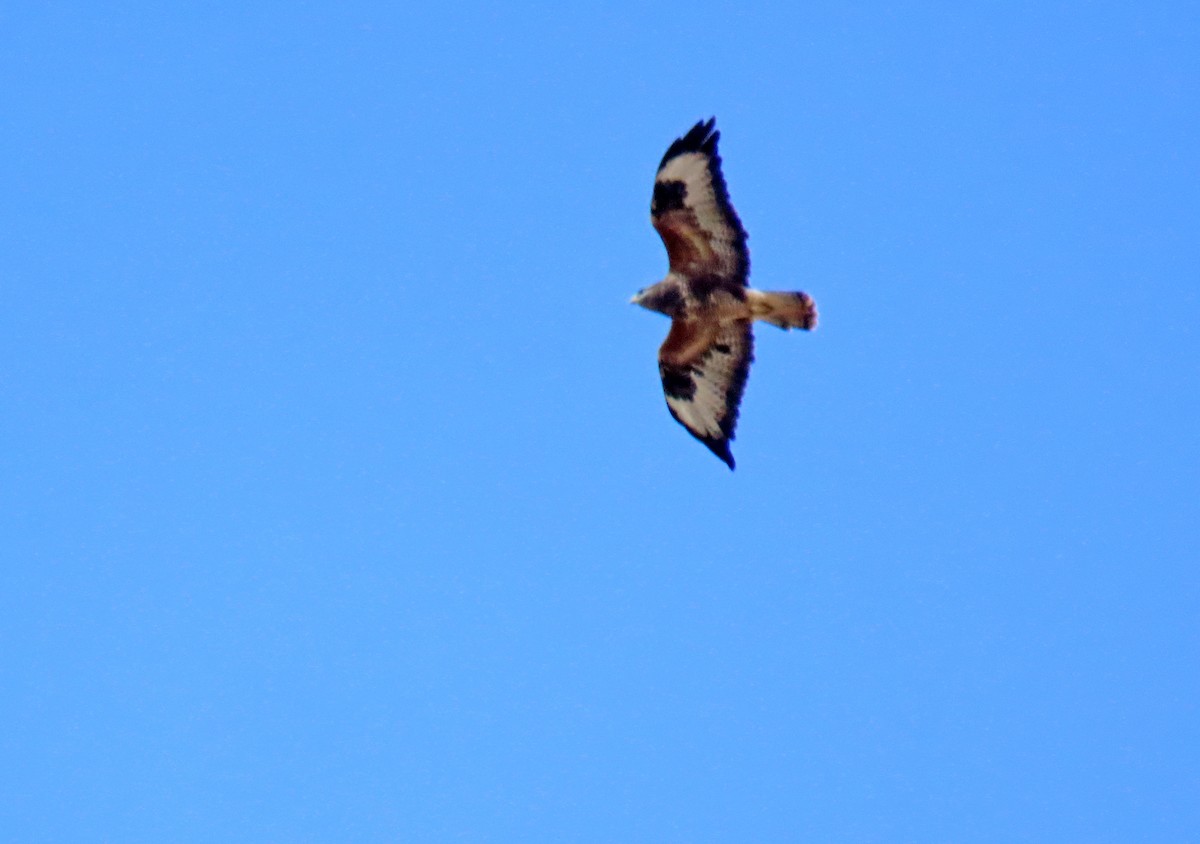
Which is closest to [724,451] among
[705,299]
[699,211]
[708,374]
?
[708,374]

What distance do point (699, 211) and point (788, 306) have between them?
1082 mm

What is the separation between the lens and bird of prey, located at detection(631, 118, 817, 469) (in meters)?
14.6

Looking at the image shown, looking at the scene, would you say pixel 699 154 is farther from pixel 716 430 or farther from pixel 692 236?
pixel 716 430

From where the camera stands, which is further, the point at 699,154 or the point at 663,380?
the point at 663,380

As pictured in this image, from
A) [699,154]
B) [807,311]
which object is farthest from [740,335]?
[699,154]

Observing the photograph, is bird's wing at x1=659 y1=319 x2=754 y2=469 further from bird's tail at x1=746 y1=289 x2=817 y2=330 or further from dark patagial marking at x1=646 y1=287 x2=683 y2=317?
bird's tail at x1=746 y1=289 x2=817 y2=330

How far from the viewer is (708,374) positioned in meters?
15.5

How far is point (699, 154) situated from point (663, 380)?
2131mm

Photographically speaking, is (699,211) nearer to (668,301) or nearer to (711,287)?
(711,287)

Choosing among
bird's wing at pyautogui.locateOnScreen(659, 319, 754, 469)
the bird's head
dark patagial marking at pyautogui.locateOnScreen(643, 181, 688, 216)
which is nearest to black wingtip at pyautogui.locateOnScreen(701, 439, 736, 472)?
bird's wing at pyautogui.locateOnScreen(659, 319, 754, 469)

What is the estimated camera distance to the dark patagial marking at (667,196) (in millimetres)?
14695

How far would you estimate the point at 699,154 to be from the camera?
574 inches

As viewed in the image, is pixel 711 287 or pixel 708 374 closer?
pixel 711 287

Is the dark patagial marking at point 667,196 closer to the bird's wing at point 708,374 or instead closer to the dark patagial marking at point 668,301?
the dark patagial marking at point 668,301
